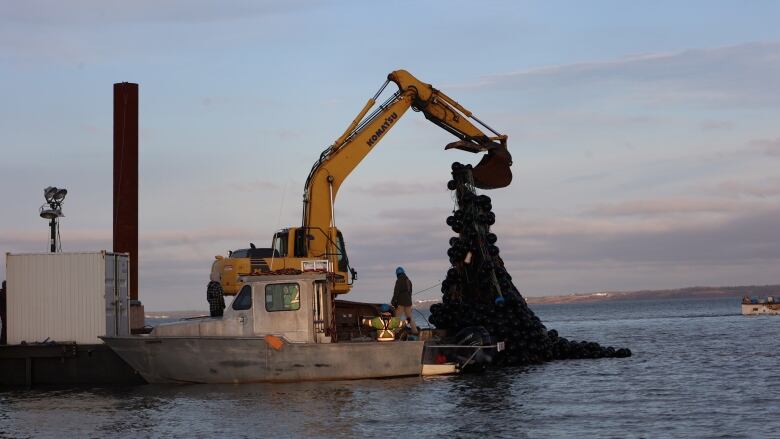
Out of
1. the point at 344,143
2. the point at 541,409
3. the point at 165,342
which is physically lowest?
the point at 541,409

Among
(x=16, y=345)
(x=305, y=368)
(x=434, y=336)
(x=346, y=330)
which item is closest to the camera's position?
(x=305, y=368)

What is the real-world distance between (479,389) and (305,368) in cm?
466

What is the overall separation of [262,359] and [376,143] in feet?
36.9

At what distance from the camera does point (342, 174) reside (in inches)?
1385

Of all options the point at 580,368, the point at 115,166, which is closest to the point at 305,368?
the point at 580,368

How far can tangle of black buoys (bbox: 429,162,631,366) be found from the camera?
120 ft

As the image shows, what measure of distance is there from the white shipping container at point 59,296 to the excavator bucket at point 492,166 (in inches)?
582

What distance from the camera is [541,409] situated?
24.9m

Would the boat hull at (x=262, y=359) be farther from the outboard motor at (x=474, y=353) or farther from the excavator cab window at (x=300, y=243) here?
the excavator cab window at (x=300, y=243)

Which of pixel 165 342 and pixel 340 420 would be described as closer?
pixel 340 420

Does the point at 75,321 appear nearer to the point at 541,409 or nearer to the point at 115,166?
the point at 115,166

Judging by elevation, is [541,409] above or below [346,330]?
below

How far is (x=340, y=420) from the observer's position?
22.7 m

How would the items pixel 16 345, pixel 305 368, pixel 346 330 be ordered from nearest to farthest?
pixel 305 368
pixel 16 345
pixel 346 330
